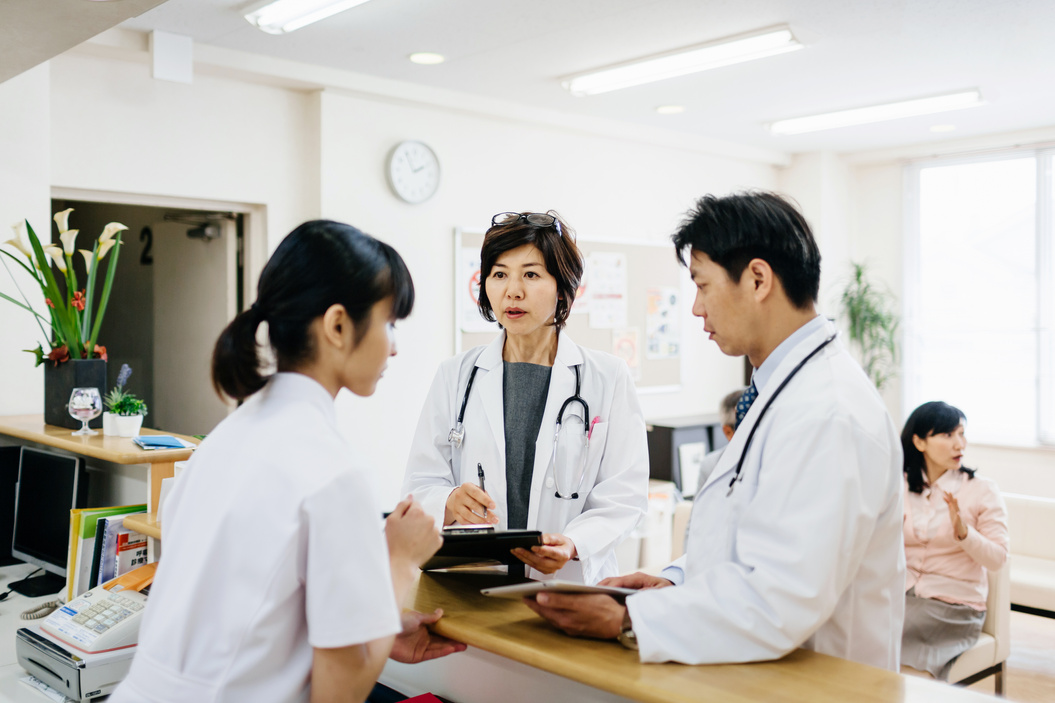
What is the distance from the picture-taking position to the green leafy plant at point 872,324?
6625mm

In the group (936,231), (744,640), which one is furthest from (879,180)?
(744,640)

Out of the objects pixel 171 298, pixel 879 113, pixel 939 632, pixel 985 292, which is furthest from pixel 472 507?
pixel 985 292

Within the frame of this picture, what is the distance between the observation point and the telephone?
1.86m

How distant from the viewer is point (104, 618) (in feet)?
6.40

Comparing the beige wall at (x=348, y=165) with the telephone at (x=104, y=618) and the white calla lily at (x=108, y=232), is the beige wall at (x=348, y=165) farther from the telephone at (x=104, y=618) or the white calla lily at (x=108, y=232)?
the telephone at (x=104, y=618)

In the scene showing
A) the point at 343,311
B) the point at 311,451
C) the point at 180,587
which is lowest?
the point at 180,587

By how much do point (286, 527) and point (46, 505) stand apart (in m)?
2.15

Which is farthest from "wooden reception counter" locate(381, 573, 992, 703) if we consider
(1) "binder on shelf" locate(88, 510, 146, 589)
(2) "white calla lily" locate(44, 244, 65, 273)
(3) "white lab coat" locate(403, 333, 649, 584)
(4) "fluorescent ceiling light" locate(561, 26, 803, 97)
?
(4) "fluorescent ceiling light" locate(561, 26, 803, 97)

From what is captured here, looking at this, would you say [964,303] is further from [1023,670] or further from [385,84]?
[385,84]

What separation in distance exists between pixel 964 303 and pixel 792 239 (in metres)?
5.97

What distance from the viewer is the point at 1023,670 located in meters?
3.90

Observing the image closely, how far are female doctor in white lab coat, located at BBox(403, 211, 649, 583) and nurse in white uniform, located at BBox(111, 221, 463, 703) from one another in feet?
2.82

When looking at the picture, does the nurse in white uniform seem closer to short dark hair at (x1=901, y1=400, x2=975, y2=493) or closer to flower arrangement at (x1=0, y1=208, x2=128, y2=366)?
flower arrangement at (x1=0, y1=208, x2=128, y2=366)

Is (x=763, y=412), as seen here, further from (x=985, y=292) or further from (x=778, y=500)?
(x=985, y=292)
